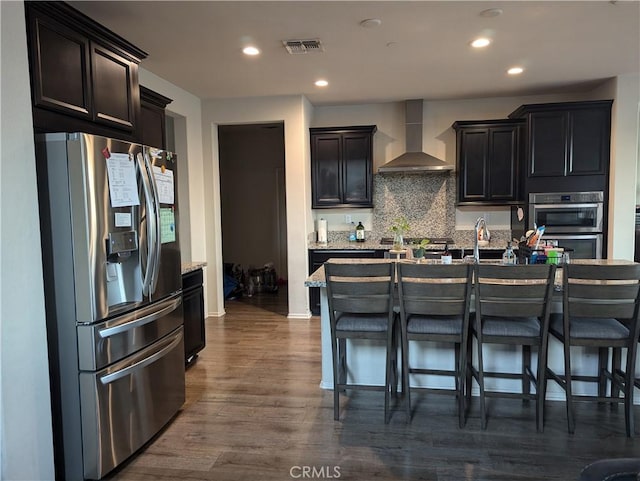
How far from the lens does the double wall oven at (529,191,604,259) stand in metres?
4.63

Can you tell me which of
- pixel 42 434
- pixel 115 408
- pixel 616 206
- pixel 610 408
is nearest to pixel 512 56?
pixel 616 206

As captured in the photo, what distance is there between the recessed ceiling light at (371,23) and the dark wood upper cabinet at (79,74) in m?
1.59

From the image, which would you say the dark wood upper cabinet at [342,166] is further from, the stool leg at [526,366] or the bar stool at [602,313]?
the bar stool at [602,313]

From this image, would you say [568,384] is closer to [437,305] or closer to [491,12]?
[437,305]

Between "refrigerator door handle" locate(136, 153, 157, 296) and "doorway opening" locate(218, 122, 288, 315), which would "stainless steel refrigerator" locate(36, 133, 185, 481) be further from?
"doorway opening" locate(218, 122, 288, 315)

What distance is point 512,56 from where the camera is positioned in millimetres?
3793

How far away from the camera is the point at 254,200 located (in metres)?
7.58

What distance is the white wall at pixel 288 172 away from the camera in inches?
202

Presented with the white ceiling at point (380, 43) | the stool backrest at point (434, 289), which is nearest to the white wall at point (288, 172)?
the white ceiling at point (380, 43)

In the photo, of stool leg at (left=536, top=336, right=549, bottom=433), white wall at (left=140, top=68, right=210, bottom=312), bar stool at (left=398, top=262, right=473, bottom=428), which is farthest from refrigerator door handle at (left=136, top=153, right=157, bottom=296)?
white wall at (left=140, top=68, right=210, bottom=312)

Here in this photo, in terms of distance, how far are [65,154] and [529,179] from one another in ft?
15.0

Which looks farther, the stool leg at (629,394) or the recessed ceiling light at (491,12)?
the recessed ceiling light at (491,12)

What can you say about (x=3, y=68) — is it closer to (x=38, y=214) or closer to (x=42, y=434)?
(x=38, y=214)

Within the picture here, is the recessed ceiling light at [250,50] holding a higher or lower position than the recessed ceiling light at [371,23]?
higher
